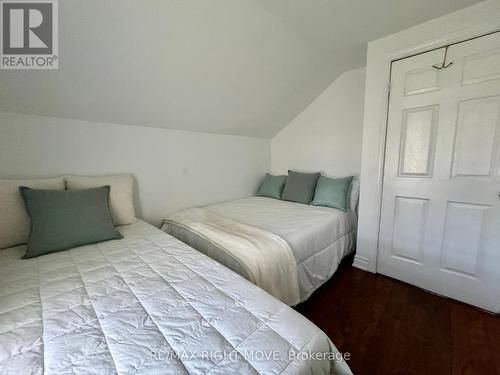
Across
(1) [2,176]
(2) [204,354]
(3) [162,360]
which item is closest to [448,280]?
(2) [204,354]

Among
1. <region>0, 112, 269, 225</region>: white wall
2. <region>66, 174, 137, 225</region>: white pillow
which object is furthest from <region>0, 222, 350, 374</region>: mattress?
<region>0, 112, 269, 225</region>: white wall

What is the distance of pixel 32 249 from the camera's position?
1189 millimetres

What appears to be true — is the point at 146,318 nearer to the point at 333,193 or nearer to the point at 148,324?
the point at 148,324

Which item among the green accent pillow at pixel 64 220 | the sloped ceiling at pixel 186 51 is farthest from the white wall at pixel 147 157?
the green accent pillow at pixel 64 220

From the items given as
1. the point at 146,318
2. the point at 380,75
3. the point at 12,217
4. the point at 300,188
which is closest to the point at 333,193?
the point at 300,188

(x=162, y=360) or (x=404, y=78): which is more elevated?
(x=404, y=78)

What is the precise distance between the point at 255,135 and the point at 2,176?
2629mm

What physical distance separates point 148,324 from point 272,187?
2.40 meters

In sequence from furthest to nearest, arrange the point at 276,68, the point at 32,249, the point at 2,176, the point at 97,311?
the point at 276,68
the point at 2,176
the point at 32,249
the point at 97,311

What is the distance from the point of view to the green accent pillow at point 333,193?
2.27 m

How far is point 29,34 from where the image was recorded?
1259 millimetres

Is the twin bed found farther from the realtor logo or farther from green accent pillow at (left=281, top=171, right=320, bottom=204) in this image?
green accent pillow at (left=281, top=171, right=320, bottom=204)

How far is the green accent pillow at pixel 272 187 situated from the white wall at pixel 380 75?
1.09 meters

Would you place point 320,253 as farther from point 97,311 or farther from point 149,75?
point 149,75
